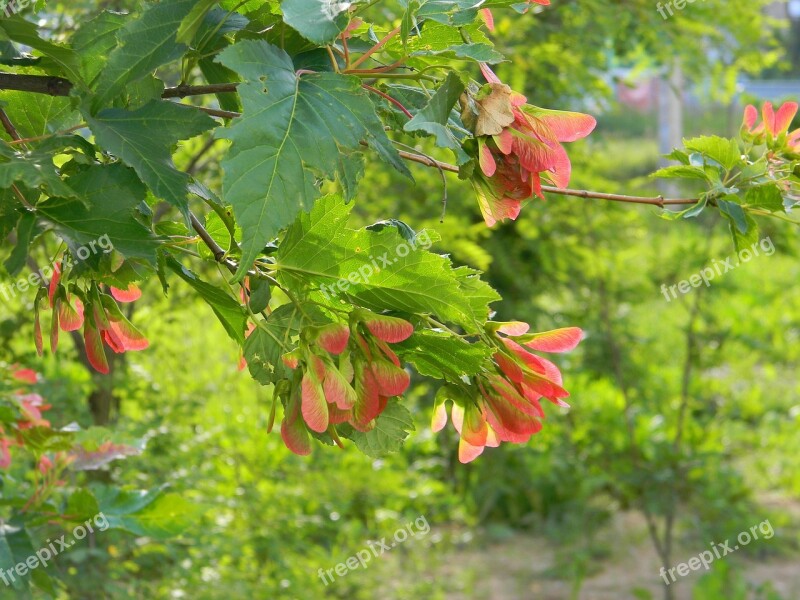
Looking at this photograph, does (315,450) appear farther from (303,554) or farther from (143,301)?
(143,301)

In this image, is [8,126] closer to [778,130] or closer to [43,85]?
[43,85]

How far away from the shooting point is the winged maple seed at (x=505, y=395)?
2.46 ft

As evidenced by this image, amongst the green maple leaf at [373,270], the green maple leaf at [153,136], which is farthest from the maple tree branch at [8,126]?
the green maple leaf at [373,270]

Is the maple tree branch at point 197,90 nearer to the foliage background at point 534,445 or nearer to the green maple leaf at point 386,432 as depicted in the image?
the green maple leaf at point 386,432

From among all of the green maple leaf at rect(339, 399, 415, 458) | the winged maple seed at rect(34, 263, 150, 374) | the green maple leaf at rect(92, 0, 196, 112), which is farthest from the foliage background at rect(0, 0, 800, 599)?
the green maple leaf at rect(92, 0, 196, 112)

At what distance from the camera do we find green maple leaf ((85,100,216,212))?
27.3 inches

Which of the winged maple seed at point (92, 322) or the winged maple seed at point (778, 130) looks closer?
the winged maple seed at point (92, 322)

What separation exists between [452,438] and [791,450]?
1.69 m

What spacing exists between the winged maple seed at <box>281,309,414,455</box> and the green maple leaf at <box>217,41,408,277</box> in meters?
0.09

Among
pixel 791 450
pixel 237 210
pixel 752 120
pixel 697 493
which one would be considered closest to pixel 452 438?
pixel 697 493

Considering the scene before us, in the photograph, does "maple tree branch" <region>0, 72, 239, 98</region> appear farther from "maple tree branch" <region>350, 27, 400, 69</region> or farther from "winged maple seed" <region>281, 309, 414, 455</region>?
"winged maple seed" <region>281, 309, 414, 455</region>

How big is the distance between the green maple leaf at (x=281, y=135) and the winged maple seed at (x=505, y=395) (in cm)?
17

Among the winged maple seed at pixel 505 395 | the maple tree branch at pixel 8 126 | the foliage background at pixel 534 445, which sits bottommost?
the foliage background at pixel 534 445

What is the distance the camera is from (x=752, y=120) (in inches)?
39.4
